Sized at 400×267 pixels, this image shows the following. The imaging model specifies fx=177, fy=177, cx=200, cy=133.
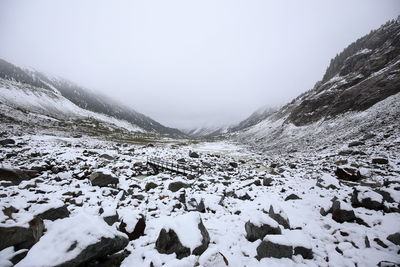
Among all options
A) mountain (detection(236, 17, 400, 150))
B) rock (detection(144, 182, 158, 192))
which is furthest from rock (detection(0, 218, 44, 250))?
mountain (detection(236, 17, 400, 150))

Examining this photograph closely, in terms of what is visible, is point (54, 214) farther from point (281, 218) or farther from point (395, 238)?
point (395, 238)

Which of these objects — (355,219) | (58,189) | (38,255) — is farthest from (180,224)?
(58,189)

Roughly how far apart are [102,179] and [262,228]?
11968mm

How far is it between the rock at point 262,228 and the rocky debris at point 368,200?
5.28 metres

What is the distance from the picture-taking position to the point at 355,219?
789 cm

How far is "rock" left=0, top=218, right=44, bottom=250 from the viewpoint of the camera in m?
5.36

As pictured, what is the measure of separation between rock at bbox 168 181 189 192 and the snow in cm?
706

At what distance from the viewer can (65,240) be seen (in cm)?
527

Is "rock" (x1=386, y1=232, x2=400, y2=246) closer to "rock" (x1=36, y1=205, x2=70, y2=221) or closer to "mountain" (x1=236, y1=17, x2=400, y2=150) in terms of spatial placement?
"rock" (x1=36, y1=205, x2=70, y2=221)

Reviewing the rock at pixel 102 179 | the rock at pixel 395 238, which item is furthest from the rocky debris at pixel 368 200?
the rock at pixel 102 179

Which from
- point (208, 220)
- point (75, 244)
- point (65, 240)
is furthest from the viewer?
point (208, 220)

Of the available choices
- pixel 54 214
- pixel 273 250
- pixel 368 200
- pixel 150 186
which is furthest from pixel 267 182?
pixel 54 214

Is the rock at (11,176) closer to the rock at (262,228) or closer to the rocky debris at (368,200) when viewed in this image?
the rock at (262,228)

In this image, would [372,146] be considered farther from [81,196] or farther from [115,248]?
[81,196]
